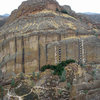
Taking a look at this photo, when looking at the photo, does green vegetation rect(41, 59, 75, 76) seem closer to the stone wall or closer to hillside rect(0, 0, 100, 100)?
hillside rect(0, 0, 100, 100)

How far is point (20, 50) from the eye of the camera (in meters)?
23.0

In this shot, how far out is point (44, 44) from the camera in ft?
74.1

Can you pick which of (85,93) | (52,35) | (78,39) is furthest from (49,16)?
(85,93)

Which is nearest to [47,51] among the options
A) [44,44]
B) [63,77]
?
[44,44]

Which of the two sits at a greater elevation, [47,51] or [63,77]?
[47,51]

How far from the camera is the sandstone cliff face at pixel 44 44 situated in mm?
22328

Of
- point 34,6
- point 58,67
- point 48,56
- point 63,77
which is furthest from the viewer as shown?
point 34,6

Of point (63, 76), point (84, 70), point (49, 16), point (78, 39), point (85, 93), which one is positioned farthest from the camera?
point (49, 16)

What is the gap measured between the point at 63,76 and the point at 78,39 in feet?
18.0

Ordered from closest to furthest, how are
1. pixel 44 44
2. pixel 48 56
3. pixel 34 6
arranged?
pixel 48 56
pixel 44 44
pixel 34 6

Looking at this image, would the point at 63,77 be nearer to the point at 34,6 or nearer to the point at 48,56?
the point at 48,56

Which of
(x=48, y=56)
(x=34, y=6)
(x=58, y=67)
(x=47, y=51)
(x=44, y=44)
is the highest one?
(x=34, y=6)

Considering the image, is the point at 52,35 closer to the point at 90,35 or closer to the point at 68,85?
the point at 90,35

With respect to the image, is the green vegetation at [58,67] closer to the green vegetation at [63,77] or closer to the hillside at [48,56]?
the hillside at [48,56]
